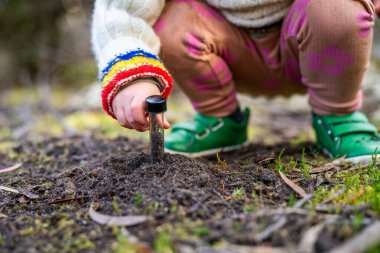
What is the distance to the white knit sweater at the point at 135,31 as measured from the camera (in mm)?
1667

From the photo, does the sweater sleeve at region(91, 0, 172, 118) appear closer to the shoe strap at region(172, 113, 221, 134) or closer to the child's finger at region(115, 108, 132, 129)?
the child's finger at region(115, 108, 132, 129)

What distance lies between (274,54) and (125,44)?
2.59 feet

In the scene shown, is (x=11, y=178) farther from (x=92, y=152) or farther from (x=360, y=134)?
(x=360, y=134)

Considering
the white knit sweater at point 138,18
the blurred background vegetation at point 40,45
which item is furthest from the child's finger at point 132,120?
the blurred background vegetation at point 40,45

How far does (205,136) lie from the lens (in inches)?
90.3

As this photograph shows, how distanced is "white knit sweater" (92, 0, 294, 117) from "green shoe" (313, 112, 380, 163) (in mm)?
551

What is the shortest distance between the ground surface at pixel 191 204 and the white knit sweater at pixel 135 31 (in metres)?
0.31

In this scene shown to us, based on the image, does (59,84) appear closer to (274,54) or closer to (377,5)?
(274,54)

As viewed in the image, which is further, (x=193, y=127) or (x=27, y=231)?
(x=193, y=127)

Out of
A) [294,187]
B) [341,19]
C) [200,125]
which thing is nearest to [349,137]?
[341,19]

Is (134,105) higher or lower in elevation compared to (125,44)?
lower

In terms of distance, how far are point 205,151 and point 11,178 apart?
0.94 m

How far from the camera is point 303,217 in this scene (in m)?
1.11

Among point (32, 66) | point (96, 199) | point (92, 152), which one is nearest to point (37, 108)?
point (32, 66)
